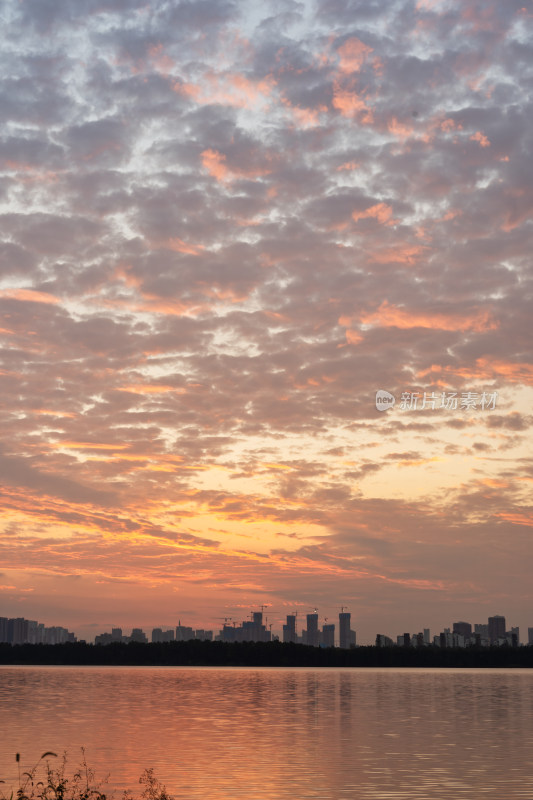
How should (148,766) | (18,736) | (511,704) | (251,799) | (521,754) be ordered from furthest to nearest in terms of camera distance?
(511,704) < (18,736) < (521,754) < (148,766) < (251,799)

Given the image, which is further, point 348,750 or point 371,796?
point 348,750

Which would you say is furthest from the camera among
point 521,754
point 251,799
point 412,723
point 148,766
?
point 412,723

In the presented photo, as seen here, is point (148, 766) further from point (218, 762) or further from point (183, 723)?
point (183, 723)

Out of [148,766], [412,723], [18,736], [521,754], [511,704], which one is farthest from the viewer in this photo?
[511,704]

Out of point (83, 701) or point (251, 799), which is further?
point (83, 701)

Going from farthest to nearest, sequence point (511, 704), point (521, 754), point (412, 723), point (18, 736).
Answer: point (511, 704)
point (412, 723)
point (18, 736)
point (521, 754)

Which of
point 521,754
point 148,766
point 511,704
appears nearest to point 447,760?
point 521,754

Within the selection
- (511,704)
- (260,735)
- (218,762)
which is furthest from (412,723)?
(511,704)

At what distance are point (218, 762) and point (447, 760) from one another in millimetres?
13923

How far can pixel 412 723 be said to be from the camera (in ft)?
293

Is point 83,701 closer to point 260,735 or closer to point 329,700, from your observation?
point 329,700

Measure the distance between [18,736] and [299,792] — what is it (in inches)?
1418

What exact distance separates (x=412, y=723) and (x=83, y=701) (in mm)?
59748

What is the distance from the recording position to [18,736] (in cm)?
7538
